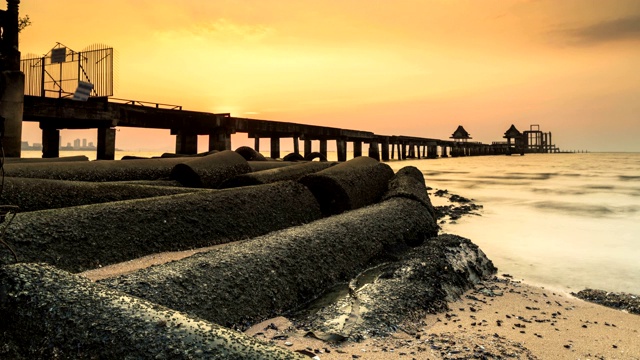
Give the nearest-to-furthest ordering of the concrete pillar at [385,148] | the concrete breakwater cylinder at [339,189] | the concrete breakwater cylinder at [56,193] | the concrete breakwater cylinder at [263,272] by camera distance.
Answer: the concrete breakwater cylinder at [263,272] < the concrete breakwater cylinder at [56,193] < the concrete breakwater cylinder at [339,189] < the concrete pillar at [385,148]

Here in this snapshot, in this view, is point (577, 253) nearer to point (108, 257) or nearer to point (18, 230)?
point (108, 257)

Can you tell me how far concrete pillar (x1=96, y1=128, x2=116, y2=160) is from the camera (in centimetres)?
1692

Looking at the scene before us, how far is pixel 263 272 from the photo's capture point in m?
3.56

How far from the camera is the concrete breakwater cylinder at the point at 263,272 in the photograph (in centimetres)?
303

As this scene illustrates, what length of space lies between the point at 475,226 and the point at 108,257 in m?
6.96

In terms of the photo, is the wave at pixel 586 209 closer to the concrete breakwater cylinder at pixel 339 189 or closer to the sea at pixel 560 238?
the sea at pixel 560 238

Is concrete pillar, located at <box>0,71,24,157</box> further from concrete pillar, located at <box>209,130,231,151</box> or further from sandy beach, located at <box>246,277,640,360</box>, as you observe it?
sandy beach, located at <box>246,277,640,360</box>

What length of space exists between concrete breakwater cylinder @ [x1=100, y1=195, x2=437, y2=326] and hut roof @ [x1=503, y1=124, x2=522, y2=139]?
106 metres

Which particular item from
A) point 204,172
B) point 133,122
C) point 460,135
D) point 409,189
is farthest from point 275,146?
point 460,135

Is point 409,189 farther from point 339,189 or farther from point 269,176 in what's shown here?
point 269,176

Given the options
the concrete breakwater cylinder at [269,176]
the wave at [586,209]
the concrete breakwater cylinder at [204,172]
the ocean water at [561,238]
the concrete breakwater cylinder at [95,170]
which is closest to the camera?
the ocean water at [561,238]

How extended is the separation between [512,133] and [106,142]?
101m

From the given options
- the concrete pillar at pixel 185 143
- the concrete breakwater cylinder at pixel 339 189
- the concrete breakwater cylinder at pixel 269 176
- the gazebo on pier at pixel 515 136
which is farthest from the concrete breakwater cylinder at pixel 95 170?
the gazebo on pier at pixel 515 136

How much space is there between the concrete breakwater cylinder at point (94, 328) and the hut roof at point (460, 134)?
100547 millimetres
